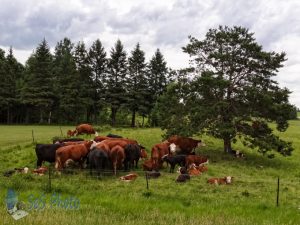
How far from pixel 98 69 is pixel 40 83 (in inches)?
378

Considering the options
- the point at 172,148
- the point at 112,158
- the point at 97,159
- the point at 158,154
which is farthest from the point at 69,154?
the point at 172,148

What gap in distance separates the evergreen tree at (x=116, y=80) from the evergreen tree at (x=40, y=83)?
371 inches

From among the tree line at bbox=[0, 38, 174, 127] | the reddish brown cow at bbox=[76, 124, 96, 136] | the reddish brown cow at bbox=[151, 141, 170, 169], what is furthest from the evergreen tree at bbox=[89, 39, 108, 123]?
the reddish brown cow at bbox=[151, 141, 170, 169]

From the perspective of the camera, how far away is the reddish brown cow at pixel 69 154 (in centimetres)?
1792

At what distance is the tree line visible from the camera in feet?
194

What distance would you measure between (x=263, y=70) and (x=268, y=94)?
1.77 m

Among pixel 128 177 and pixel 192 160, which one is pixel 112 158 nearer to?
pixel 128 177

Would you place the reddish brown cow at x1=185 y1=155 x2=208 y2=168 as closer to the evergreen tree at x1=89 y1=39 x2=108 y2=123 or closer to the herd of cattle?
the herd of cattle

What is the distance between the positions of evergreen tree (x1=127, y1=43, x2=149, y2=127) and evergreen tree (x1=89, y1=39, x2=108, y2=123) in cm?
434

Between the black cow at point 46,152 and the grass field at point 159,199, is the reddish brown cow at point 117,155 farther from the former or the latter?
the black cow at point 46,152

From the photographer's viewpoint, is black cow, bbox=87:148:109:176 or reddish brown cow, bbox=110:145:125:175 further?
reddish brown cow, bbox=110:145:125:175

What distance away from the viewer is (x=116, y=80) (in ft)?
201
